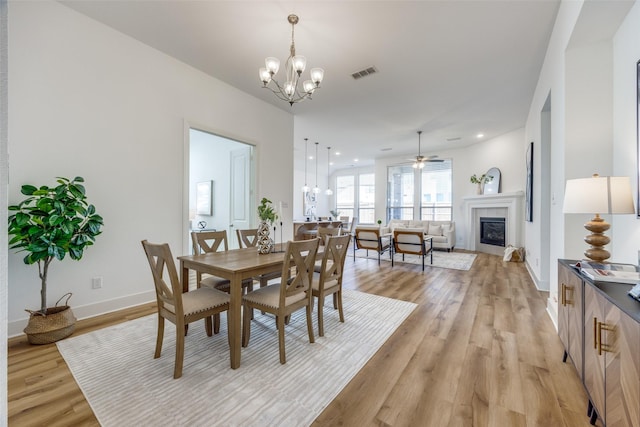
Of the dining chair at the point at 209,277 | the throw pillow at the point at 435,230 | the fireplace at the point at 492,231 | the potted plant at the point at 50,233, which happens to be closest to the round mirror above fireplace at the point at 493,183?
the fireplace at the point at 492,231

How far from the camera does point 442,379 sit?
1.78 metres

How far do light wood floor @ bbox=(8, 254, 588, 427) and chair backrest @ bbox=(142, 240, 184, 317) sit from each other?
0.65 m

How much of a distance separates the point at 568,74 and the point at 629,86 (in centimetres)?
52

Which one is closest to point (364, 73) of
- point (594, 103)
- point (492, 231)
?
point (594, 103)

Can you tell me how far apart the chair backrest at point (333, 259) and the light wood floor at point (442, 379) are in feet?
1.89

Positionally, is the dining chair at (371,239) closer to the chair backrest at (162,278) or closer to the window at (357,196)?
the chair backrest at (162,278)

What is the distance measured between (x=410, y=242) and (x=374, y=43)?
3560 mm

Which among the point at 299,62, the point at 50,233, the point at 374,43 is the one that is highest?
the point at 374,43

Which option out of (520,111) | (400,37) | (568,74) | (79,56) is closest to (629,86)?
(568,74)

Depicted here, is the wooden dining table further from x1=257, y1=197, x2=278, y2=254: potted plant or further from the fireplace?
the fireplace

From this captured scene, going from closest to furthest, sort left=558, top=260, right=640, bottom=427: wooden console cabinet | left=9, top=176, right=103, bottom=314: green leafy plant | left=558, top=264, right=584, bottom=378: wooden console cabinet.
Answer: left=558, top=260, right=640, bottom=427: wooden console cabinet → left=558, top=264, right=584, bottom=378: wooden console cabinet → left=9, top=176, right=103, bottom=314: green leafy plant

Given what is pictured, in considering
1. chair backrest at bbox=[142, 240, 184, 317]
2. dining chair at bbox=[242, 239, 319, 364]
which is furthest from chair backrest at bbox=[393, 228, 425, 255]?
chair backrest at bbox=[142, 240, 184, 317]

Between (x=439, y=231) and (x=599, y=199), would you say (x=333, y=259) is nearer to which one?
(x=599, y=199)

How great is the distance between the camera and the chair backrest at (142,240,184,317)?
169 cm
